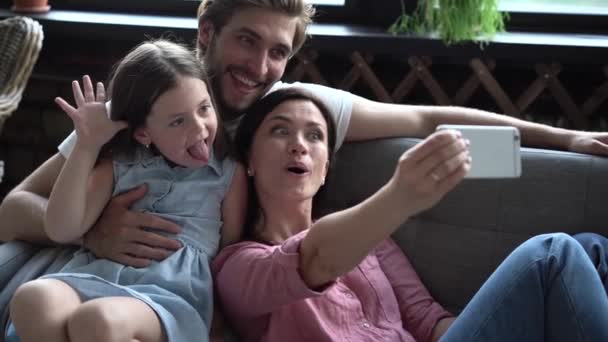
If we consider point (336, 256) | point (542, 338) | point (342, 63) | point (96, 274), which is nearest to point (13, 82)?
point (342, 63)

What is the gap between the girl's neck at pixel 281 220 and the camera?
1.56 metres

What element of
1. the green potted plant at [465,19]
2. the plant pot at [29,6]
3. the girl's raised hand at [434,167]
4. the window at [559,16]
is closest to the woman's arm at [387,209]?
the girl's raised hand at [434,167]

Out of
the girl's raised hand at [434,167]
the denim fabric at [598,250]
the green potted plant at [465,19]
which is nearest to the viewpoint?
the girl's raised hand at [434,167]

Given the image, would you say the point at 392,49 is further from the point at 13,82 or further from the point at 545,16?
the point at 13,82

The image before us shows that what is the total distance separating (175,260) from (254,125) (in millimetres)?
302

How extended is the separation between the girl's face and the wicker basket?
3.63 ft

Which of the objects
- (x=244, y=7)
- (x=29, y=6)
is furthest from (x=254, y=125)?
(x=29, y=6)

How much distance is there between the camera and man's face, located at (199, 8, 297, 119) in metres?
1.70

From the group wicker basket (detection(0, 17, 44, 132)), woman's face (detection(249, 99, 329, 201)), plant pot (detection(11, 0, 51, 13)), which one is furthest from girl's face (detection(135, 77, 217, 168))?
plant pot (detection(11, 0, 51, 13))

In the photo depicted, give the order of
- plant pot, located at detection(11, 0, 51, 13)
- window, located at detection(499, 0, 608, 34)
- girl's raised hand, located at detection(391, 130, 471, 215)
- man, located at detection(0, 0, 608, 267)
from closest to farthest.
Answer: girl's raised hand, located at detection(391, 130, 471, 215)
man, located at detection(0, 0, 608, 267)
window, located at detection(499, 0, 608, 34)
plant pot, located at detection(11, 0, 51, 13)

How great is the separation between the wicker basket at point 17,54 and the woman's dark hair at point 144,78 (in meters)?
1.03

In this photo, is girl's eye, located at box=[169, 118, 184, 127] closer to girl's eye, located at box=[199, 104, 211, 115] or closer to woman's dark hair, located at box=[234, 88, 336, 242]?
girl's eye, located at box=[199, 104, 211, 115]

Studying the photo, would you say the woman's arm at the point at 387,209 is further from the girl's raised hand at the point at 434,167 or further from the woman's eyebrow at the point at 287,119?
the woman's eyebrow at the point at 287,119

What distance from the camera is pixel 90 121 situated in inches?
58.1
